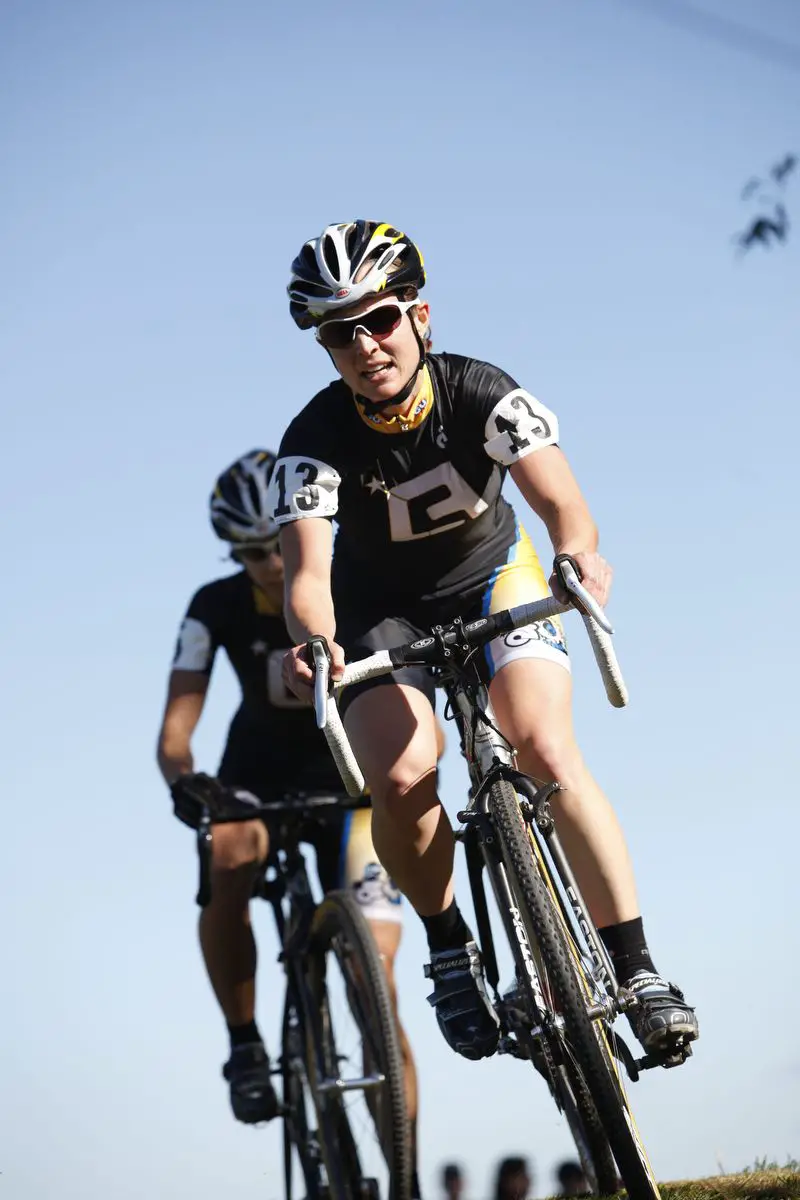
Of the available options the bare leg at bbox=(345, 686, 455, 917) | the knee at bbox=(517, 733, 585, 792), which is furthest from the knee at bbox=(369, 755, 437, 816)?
the knee at bbox=(517, 733, 585, 792)

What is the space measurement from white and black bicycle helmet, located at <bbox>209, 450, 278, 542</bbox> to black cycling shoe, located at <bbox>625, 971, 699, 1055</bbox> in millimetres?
3701

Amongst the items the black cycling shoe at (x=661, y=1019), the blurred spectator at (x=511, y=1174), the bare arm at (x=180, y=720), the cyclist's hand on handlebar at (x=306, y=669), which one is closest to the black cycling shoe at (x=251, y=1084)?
the bare arm at (x=180, y=720)

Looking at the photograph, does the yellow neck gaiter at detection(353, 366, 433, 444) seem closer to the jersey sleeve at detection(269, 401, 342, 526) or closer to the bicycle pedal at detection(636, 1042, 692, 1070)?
the jersey sleeve at detection(269, 401, 342, 526)

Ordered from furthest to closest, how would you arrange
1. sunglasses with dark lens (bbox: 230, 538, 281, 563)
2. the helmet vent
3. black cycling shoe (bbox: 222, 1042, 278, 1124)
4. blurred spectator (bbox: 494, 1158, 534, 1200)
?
blurred spectator (bbox: 494, 1158, 534, 1200) → sunglasses with dark lens (bbox: 230, 538, 281, 563) → black cycling shoe (bbox: 222, 1042, 278, 1124) → the helmet vent

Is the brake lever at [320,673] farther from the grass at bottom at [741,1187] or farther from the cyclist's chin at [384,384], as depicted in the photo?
the grass at bottom at [741,1187]

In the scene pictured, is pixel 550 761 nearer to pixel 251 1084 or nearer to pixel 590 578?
pixel 590 578

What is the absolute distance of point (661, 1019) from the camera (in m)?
5.00

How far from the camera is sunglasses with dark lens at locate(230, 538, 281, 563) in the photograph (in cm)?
817

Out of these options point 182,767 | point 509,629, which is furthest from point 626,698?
point 182,767

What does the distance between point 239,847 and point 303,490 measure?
7.95 ft

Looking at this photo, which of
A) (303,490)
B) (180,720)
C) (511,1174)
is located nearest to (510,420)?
(303,490)

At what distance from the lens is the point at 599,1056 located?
4566 millimetres

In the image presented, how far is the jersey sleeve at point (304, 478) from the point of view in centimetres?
565

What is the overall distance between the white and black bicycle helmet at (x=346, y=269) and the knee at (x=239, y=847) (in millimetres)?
2629
